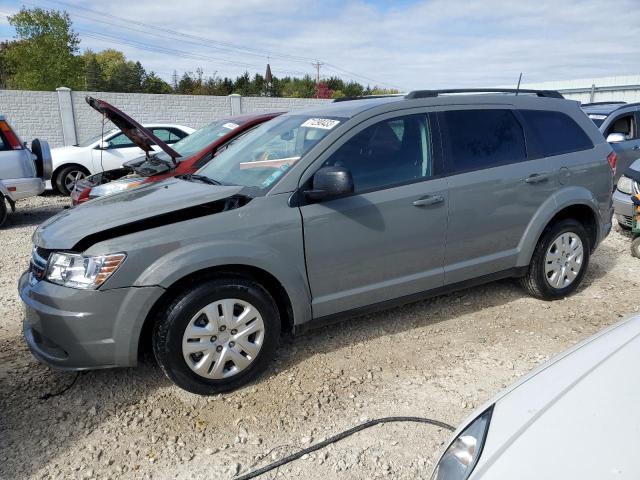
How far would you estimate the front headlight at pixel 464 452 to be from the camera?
5.06 feet

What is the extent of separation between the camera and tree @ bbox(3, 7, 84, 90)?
112 feet

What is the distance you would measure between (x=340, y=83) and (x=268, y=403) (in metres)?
76.4

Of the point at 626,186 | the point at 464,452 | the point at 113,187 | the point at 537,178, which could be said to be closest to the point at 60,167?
the point at 113,187

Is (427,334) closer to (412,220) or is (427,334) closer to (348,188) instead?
(412,220)

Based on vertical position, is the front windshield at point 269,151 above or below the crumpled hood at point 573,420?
above

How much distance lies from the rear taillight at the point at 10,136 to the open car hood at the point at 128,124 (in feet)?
9.70

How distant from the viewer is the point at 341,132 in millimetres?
3297

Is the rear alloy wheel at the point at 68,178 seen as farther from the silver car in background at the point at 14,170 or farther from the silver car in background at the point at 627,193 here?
the silver car in background at the point at 627,193

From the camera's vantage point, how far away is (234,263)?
9.57 feet

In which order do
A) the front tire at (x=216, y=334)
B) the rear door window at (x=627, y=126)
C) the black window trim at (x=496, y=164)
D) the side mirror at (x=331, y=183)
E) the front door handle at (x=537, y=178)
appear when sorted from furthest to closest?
1. the rear door window at (x=627, y=126)
2. the front door handle at (x=537, y=178)
3. the black window trim at (x=496, y=164)
4. the side mirror at (x=331, y=183)
5. the front tire at (x=216, y=334)

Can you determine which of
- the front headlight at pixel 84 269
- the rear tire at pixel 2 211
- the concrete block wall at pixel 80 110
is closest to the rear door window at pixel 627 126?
the concrete block wall at pixel 80 110

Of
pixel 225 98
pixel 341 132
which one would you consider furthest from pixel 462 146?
pixel 225 98

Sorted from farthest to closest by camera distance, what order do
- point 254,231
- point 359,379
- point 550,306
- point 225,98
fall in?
1. point 225,98
2. point 550,306
3. point 359,379
4. point 254,231

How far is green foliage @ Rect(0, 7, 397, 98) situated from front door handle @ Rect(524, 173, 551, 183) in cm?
2536
